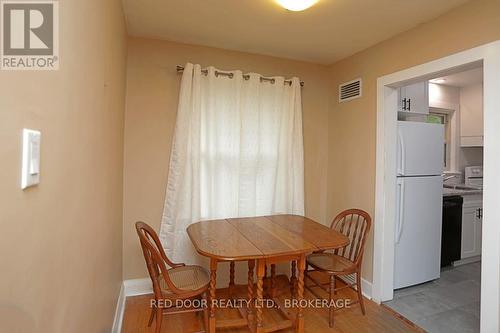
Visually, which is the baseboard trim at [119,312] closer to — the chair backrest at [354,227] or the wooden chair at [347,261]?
the wooden chair at [347,261]

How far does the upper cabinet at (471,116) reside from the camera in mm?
4148

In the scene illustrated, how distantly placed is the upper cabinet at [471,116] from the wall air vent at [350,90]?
2.57 metres

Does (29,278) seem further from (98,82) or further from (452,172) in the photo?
(452,172)

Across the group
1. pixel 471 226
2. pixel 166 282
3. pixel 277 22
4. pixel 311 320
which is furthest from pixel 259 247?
pixel 471 226

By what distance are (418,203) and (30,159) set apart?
318 cm

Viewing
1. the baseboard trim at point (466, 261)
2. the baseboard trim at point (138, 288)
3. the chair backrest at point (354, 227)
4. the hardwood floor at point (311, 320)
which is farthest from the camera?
the baseboard trim at point (466, 261)

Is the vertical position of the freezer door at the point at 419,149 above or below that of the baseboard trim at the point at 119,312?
above

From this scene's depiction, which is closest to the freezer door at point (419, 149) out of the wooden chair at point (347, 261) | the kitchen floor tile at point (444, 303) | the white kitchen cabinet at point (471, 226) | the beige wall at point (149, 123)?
the wooden chair at point (347, 261)

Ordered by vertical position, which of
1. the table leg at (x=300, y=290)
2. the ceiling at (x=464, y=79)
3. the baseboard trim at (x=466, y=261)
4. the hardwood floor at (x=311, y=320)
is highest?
the ceiling at (x=464, y=79)

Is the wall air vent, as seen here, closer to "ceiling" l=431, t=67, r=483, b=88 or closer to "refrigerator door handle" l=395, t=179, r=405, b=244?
"refrigerator door handle" l=395, t=179, r=405, b=244

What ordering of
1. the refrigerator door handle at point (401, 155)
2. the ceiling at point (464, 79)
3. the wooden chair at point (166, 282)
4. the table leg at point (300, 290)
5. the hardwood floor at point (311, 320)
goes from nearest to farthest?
the wooden chair at point (166, 282)
the table leg at point (300, 290)
the hardwood floor at point (311, 320)
the refrigerator door handle at point (401, 155)
the ceiling at point (464, 79)

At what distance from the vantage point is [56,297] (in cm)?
82

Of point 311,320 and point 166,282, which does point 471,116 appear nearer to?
point 311,320

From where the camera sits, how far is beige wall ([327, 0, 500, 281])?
1856mm
